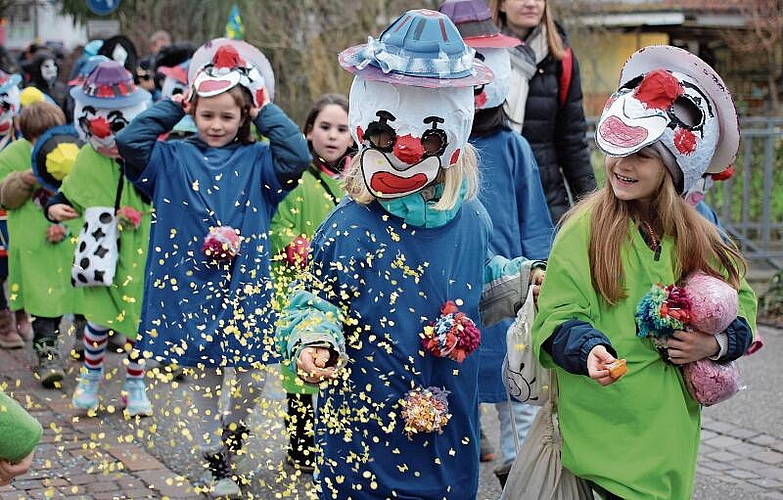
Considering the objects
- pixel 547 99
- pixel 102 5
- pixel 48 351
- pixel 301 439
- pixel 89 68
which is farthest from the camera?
pixel 102 5

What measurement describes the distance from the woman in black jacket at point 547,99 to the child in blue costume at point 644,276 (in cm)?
204

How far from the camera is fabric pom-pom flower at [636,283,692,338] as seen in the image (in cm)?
329

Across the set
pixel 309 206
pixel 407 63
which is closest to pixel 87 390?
pixel 309 206

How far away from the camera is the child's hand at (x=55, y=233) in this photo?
7746mm

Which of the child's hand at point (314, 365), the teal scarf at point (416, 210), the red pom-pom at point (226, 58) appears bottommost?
the child's hand at point (314, 365)

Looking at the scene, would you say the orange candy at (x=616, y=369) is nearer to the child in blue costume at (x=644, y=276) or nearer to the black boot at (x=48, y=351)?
the child in blue costume at (x=644, y=276)

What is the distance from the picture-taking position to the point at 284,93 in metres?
16.0

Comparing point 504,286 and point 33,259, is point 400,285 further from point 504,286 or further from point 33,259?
point 33,259

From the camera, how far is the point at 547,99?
18.7ft

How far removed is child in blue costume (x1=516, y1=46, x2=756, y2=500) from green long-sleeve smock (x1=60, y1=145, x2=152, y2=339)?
3526 millimetres

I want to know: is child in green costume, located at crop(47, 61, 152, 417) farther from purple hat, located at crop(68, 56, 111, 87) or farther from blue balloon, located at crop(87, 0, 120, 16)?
blue balloon, located at crop(87, 0, 120, 16)

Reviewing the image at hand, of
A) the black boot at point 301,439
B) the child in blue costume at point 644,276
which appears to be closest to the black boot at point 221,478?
the black boot at point 301,439

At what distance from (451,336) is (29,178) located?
16.2ft

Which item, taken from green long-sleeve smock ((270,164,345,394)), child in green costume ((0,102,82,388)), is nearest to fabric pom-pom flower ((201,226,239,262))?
green long-sleeve smock ((270,164,345,394))
